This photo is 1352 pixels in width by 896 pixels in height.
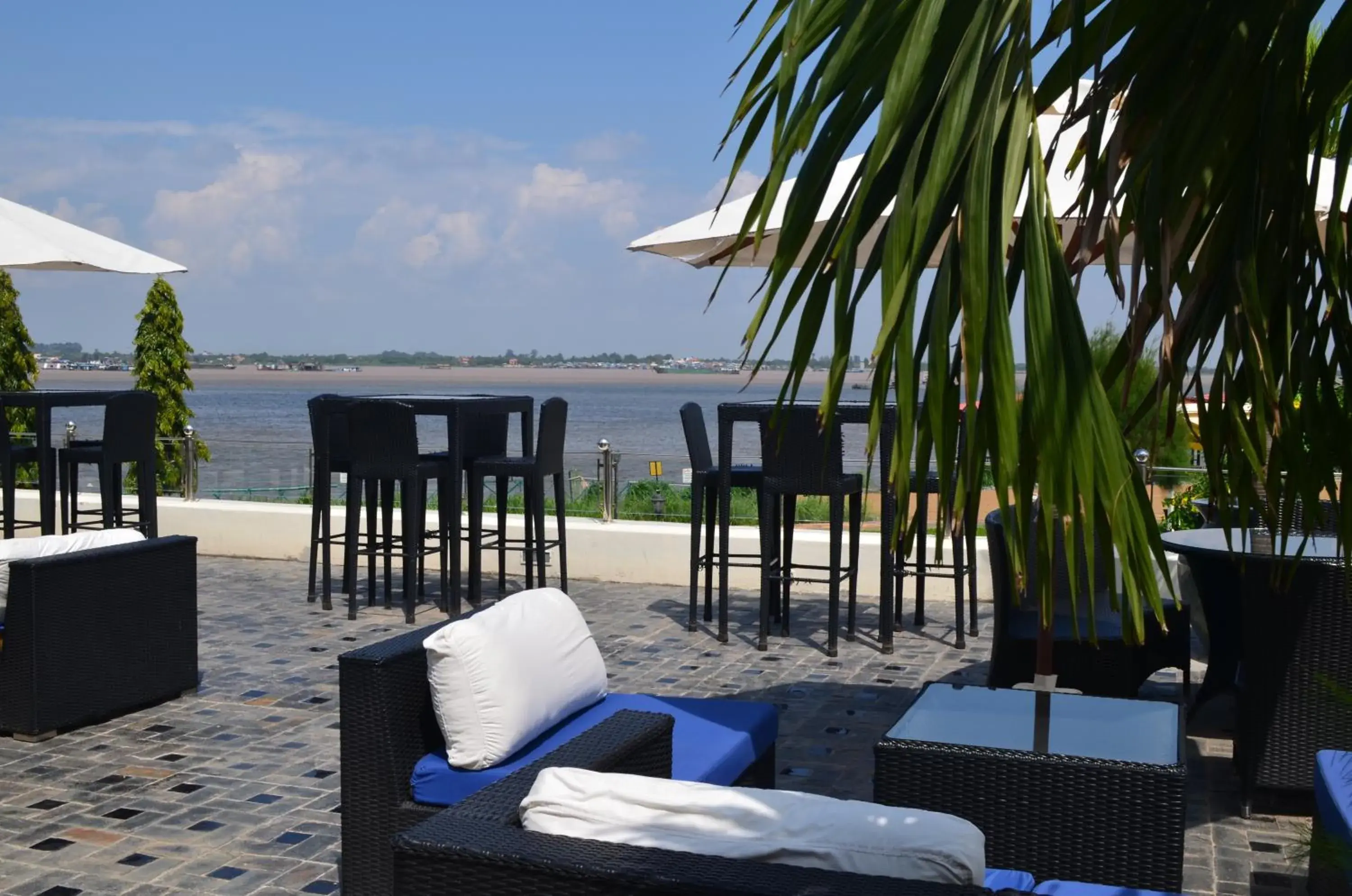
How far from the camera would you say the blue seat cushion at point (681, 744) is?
320 cm

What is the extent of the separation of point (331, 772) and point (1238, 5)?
403 centimetres

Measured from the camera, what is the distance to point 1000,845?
116 inches

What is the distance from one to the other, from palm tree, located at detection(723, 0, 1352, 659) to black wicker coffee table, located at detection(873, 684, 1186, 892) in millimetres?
1283

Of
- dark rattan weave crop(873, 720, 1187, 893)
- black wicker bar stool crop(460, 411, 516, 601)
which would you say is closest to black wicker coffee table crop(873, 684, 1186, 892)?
dark rattan weave crop(873, 720, 1187, 893)

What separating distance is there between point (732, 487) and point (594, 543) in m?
2.30

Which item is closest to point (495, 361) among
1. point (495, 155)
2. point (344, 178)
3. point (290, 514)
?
point (344, 178)

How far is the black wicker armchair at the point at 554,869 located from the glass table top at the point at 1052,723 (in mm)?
1135

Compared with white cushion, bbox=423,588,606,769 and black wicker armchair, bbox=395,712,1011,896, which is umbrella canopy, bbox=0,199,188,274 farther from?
black wicker armchair, bbox=395,712,1011,896

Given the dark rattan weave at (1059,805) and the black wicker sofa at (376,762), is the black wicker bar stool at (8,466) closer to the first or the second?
the black wicker sofa at (376,762)

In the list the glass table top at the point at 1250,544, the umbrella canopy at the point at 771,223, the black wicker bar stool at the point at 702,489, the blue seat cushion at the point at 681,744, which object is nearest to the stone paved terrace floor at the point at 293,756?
the black wicker bar stool at the point at 702,489

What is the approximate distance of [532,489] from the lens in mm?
8039

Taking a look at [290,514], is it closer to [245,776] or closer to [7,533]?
[7,533]

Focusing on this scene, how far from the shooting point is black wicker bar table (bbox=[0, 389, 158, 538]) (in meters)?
8.44

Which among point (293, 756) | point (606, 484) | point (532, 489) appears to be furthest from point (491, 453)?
point (293, 756)
